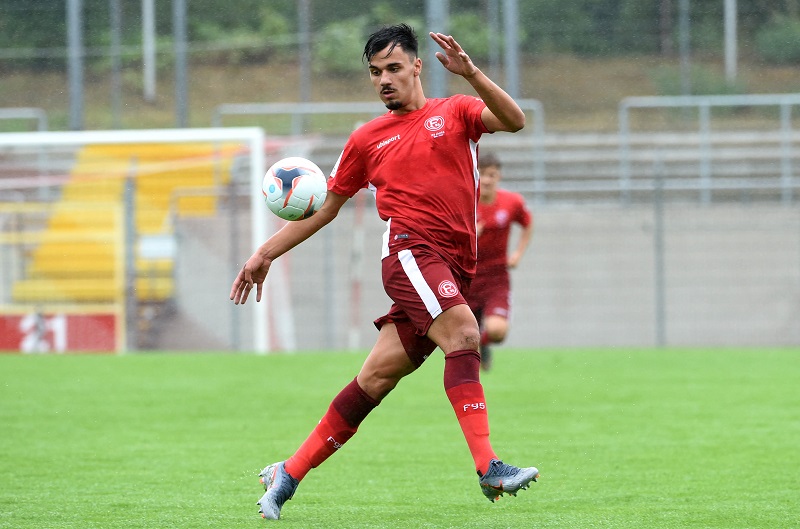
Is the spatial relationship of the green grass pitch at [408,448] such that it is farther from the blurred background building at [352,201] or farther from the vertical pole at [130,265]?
the blurred background building at [352,201]

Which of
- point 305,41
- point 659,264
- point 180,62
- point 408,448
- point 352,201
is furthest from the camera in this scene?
point 352,201

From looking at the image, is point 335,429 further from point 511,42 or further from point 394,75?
point 511,42

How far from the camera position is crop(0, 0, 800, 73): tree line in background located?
16578 mm

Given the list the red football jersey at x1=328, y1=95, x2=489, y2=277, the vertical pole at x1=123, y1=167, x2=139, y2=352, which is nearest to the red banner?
the vertical pole at x1=123, y1=167, x2=139, y2=352

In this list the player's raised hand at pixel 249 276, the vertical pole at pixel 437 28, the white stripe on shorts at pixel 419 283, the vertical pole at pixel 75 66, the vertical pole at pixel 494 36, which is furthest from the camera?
the vertical pole at pixel 494 36

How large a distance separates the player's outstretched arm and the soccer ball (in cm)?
7

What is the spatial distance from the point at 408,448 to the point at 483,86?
9.64ft

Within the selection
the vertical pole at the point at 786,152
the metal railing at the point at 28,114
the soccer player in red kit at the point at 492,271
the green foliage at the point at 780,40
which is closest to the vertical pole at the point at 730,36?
the green foliage at the point at 780,40

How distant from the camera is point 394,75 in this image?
16.7 feet

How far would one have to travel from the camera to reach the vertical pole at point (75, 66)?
53.1ft

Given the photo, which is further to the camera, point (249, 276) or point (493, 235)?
point (493, 235)

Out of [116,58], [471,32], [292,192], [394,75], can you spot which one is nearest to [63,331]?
[116,58]

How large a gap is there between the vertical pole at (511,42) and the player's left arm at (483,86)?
11.7m

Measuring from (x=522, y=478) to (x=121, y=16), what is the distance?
1351 centimetres
